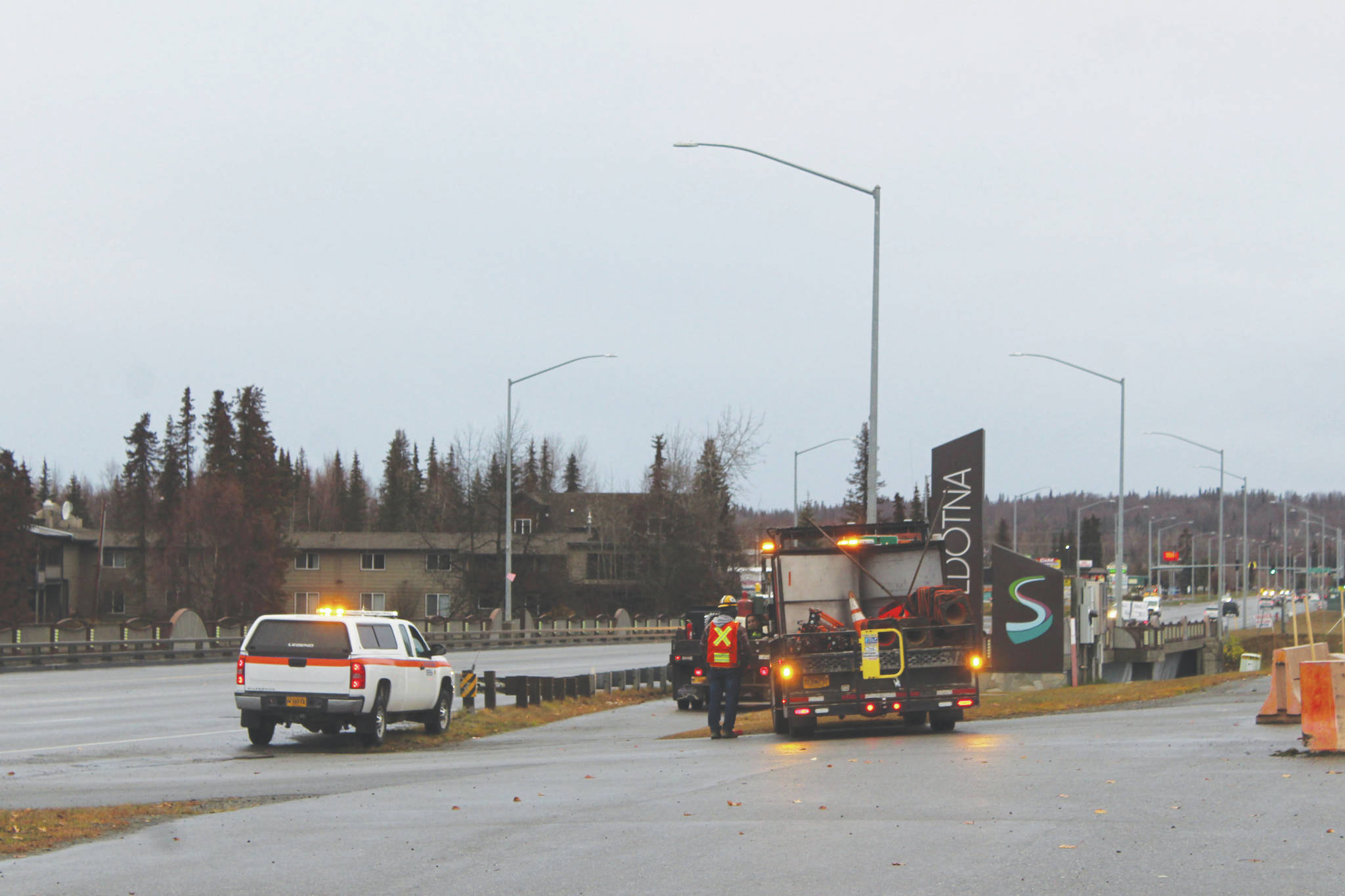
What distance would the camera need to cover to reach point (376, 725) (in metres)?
19.8

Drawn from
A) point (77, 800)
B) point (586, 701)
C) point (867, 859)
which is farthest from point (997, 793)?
point (586, 701)

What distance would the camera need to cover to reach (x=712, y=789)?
12.9 m

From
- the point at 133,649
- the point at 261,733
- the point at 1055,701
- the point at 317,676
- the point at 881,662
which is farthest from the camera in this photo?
the point at 133,649

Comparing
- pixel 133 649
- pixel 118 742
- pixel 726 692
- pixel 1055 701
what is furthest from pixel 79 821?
pixel 133 649

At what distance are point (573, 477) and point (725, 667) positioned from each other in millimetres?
124168

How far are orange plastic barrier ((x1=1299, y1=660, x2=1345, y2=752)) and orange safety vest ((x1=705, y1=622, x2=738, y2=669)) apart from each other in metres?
7.58

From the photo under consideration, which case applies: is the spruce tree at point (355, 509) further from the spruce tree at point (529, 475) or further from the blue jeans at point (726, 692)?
the blue jeans at point (726, 692)

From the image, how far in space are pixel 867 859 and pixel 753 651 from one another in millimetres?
15449

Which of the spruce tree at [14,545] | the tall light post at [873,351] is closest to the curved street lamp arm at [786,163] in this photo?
the tall light post at [873,351]

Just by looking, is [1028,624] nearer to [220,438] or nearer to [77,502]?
[220,438]

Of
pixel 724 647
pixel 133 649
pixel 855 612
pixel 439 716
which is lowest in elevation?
pixel 133 649

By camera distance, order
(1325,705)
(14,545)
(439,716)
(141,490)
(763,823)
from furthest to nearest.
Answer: (141,490) → (14,545) → (439,716) → (1325,705) → (763,823)

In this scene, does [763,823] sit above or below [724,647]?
below

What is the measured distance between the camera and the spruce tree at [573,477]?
449 feet
